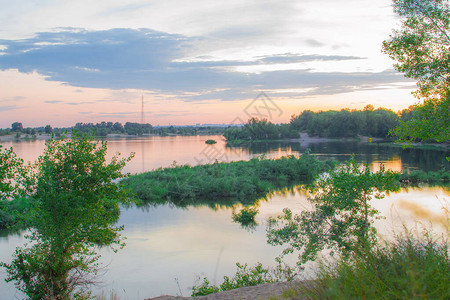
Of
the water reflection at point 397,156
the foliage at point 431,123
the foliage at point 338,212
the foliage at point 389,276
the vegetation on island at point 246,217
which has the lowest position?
the vegetation on island at point 246,217

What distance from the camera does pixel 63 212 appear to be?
8820 mm

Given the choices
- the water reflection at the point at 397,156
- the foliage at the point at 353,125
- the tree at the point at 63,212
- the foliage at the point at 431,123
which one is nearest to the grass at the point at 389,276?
the tree at the point at 63,212

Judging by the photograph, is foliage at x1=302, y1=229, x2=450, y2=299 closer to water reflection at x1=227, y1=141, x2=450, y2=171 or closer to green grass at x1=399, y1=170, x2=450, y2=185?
green grass at x1=399, y1=170, x2=450, y2=185

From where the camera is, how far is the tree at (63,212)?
8812 millimetres

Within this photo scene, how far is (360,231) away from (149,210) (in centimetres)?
1623

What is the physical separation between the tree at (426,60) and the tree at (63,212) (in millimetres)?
8495

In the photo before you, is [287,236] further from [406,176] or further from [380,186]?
[406,176]

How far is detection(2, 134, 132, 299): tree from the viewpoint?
347 inches

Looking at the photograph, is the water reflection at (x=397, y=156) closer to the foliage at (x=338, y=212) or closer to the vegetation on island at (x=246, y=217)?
the vegetation on island at (x=246, y=217)

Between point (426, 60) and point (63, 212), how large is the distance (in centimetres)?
1045

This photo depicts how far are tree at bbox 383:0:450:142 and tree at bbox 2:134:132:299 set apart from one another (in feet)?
27.9

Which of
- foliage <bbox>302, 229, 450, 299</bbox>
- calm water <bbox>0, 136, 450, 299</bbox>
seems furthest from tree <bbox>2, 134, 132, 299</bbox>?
foliage <bbox>302, 229, 450, 299</bbox>

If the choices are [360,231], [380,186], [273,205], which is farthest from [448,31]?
[273,205]

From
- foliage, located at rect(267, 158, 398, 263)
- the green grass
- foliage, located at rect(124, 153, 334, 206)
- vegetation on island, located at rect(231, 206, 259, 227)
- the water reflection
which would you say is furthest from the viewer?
the water reflection
